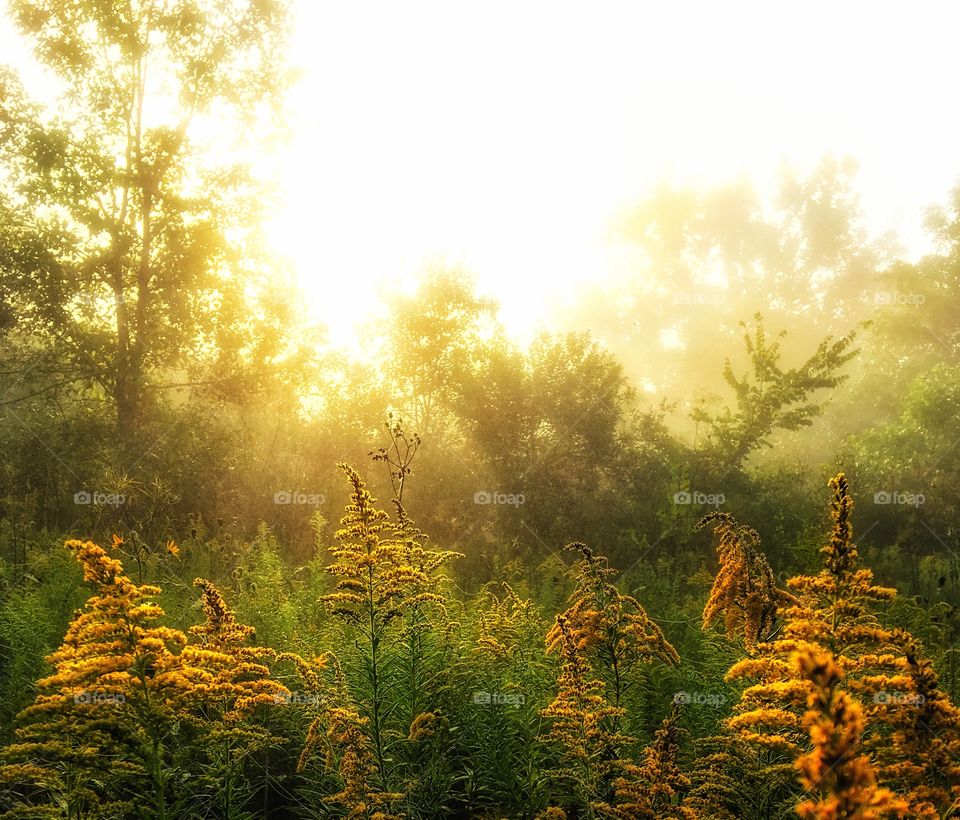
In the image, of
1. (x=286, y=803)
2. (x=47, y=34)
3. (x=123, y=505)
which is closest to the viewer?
(x=286, y=803)

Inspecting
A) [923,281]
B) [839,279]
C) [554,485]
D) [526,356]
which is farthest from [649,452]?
[839,279]

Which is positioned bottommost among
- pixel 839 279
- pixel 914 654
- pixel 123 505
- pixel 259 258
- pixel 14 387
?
pixel 914 654

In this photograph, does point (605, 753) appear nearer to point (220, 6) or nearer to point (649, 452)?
point (649, 452)

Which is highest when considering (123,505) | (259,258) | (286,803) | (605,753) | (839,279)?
(839,279)

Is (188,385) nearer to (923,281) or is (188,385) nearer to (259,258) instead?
(259,258)

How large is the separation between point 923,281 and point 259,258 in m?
32.7

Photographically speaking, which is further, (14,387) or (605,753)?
(14,387)

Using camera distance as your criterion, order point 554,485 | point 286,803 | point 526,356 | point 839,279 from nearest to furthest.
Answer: point 286,803 < point 554,485 < point 526,356 < point 839,279

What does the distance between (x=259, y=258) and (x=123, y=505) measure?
6.44 meters

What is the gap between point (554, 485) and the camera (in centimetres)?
1947

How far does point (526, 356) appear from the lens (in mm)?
21641

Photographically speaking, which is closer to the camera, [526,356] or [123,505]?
[123,505]

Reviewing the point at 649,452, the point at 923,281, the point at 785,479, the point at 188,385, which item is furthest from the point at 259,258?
the point at 923,281

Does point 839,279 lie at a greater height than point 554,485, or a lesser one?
greater
